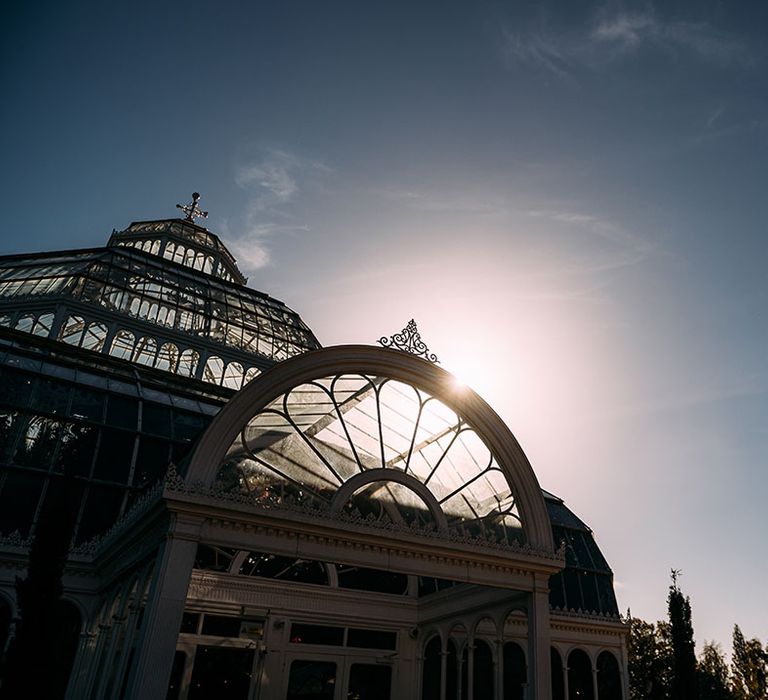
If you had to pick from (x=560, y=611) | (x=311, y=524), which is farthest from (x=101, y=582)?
(x=560, y=611)


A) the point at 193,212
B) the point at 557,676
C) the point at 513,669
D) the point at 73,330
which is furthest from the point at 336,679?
the point at 193,212

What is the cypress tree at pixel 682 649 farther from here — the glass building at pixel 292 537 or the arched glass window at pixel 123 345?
the arched glass window at pixel 123 345

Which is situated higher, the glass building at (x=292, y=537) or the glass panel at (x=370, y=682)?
the glass building at (x=292, y=537)

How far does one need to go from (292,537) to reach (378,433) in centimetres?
324

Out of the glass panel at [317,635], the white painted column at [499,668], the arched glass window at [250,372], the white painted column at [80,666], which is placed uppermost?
the arched glass window at [250,372]

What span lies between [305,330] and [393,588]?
19.6 meters

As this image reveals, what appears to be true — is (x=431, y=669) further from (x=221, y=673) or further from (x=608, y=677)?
(x=608, y=677)

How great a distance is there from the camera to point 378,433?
14242 mm

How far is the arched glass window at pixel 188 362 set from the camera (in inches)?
1081

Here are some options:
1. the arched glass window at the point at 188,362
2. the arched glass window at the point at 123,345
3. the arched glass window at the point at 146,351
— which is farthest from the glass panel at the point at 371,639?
the arched glass window at the point at 123,345

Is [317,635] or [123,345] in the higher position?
[123,345]

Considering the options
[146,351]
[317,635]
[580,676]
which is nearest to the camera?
[317,635]

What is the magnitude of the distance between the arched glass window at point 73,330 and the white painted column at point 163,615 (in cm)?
1704

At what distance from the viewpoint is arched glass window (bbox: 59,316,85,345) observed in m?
25.0
